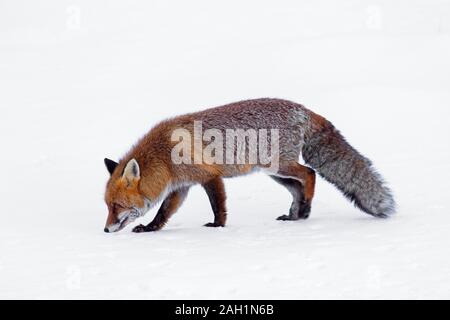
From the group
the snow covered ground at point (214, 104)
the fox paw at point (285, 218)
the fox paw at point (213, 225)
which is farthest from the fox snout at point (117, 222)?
the fox paw at point (285, 218)

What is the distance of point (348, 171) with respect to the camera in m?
8.44

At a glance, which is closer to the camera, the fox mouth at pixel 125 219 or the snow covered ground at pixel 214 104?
the snow covered ground at pixel 214 104

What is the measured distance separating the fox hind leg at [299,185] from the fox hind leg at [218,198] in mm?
794

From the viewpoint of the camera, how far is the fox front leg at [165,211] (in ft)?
28.3

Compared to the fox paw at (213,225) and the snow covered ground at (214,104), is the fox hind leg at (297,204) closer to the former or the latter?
the snow covered ground at (214,104)

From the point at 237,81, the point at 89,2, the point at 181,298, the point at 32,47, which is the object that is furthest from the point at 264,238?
the point at 89,2

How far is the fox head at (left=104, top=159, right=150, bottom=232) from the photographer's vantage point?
8188 mm

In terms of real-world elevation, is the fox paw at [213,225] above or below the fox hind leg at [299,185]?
below

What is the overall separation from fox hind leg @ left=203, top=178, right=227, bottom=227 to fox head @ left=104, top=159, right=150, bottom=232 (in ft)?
2.78

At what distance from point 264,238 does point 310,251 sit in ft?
3.30

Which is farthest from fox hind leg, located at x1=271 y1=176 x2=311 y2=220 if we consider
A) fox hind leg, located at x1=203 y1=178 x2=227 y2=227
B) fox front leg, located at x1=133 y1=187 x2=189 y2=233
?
fox front leg, located at x1=133 y1=187 x2=189 y2=233

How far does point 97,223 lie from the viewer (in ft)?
29.5

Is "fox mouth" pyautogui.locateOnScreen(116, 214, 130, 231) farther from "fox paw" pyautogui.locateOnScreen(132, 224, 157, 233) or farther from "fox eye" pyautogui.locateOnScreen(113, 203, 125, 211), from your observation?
"fox paw" pyautogui.locateOnScreen(132, 224, 157, 233)

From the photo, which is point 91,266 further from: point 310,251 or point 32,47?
point 32,47
